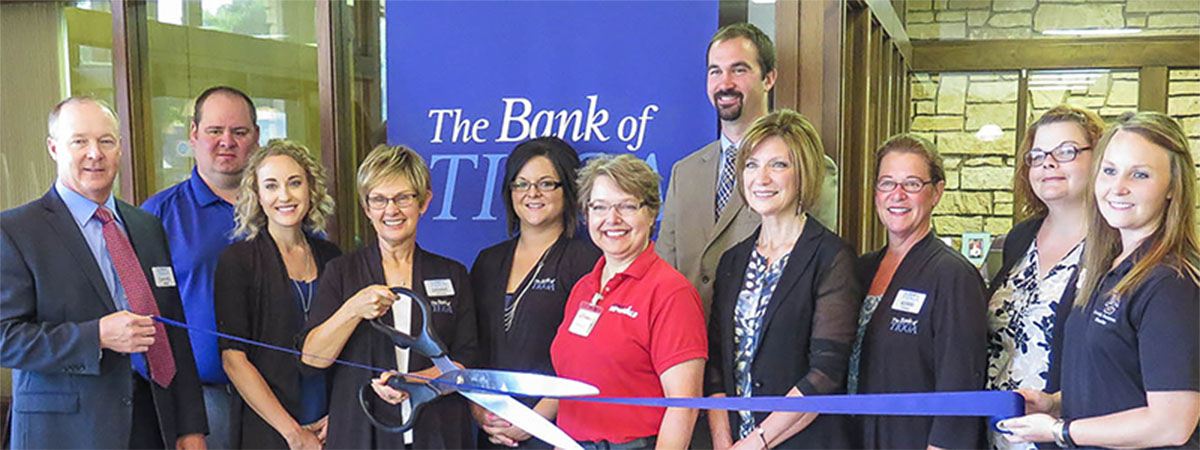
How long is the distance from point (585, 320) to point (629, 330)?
0.43ft

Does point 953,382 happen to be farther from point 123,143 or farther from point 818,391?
point 123,143

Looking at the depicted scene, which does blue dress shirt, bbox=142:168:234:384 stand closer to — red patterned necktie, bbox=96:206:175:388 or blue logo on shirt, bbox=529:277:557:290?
red patterned necktie, bbox=96:206:175:388

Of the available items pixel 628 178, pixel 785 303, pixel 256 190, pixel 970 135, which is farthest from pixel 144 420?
pixel 970 135

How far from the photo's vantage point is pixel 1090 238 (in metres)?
2.08

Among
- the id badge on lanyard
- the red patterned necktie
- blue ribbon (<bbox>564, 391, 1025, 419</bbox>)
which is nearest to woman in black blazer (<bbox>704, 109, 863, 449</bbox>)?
blue ribbon (<bbox>564, 391, 1025, 419</bbox>)

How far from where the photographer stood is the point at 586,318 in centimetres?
239

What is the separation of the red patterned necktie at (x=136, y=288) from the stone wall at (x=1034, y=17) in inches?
131

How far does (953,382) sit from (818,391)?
320 mm

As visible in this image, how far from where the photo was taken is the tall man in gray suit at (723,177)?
111 inches

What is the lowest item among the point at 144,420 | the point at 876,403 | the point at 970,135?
the point at 144,420

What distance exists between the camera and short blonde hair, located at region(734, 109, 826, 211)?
2.35 metres

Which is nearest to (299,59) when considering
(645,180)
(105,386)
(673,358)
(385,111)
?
(385,111)

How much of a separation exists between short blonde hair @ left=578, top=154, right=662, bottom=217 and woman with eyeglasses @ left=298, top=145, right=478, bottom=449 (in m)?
0.51

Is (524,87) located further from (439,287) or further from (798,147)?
(798,147)
